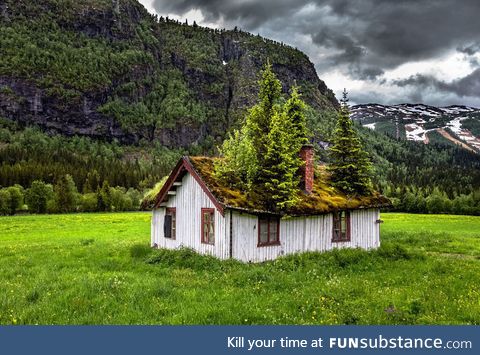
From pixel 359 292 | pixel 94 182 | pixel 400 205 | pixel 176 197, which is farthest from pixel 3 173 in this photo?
pixel 359 292

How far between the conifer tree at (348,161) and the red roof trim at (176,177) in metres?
11.7

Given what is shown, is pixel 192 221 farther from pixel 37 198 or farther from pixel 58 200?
pixel 58 200

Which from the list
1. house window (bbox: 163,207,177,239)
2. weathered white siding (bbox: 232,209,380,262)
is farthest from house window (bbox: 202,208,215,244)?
house window (bbox: 163,207,177,239)

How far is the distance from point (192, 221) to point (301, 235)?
6701mm

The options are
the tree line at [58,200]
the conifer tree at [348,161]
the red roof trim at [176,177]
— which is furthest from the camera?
the tree line at [58,200]

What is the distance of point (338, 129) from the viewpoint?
33.3 meters

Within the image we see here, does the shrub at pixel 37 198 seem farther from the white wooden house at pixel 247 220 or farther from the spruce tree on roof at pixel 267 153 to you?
the spruce tree on roof at pixel 267 153

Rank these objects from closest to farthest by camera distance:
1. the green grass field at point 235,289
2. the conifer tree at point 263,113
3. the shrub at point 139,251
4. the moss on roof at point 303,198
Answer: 1. the green grass field at point 235,289
2. the moss on roof at point 303,198
3. the shrub at point 139,251
4. the conifer tree at point 263,113

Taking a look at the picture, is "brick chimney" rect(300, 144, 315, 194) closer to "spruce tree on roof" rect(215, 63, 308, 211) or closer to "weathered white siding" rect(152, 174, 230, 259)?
"spruce tree on roof" rect(215, 63, 308, 211)

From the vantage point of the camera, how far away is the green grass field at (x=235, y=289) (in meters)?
14.3

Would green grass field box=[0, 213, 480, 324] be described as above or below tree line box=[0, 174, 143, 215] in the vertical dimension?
below

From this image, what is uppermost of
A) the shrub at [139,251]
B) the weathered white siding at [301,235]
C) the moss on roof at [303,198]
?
the moss on roof at [303,198]

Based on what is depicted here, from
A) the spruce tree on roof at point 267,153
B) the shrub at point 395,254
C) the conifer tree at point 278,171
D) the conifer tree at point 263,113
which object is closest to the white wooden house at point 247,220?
the conifer tree at point 278,171

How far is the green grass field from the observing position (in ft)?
46.8
